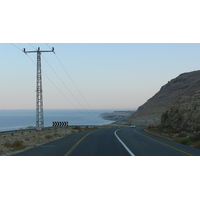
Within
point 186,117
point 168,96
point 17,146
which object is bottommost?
point 17,146

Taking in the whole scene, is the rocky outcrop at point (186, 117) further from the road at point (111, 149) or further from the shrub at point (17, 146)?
the shrub at point (17, 146)

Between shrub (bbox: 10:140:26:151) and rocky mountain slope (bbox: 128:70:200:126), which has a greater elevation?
rocky mountain slope (bbox: 128:70:200:126)

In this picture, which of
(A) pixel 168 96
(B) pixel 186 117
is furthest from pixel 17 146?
(A) pixel 168 96

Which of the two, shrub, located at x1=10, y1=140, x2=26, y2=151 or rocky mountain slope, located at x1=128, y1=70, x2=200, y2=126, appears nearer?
shrub, located at x1=10, y1=140, x2=26, y2=151

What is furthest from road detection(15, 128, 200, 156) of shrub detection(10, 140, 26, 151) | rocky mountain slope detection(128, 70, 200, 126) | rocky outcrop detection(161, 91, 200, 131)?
rocky mountain slope detection(128, 70, 200, 126)

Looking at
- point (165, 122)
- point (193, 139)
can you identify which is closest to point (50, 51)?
point (165, 122)

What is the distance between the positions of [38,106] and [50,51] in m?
9.16

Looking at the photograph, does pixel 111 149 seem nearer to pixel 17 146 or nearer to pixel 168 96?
pixel 17 146

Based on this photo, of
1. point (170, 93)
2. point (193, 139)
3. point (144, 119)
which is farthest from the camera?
point (170, 93)

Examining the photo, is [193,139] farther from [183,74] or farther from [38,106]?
[183,74]

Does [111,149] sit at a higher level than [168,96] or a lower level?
lower

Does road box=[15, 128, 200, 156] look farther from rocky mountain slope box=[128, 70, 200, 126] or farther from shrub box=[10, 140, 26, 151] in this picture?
rocky mountain slope box=[128, 70, 200, 126]

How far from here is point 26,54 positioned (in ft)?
136

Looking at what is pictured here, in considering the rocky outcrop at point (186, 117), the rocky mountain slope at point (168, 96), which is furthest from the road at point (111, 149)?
the rocky mountain slope at point (168, 96)
